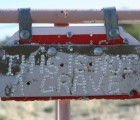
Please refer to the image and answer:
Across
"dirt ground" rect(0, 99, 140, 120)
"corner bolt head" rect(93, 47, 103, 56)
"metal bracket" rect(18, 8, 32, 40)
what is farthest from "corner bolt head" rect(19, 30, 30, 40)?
"dirt ground" rect(0, 99, 140, 120)

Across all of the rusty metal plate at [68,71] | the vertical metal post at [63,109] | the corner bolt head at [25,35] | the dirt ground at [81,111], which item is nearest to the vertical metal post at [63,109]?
the vertical metal post at [63,109]

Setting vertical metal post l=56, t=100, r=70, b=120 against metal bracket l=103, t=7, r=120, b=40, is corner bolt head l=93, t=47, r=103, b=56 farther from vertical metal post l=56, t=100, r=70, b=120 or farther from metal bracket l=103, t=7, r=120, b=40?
vertical metal post l=56, t=100, r=70, b=120

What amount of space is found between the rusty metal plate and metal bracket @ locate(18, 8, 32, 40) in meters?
0.04

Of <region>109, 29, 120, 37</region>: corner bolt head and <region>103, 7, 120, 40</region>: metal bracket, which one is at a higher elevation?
<region>103, 7, 120, 40</region>: metal bracket

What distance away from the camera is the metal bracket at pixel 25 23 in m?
1.52

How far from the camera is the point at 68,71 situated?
149 centimetres

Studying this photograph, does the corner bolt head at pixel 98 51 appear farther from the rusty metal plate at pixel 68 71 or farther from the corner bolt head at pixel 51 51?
the corner bolt head at pixel 51 51

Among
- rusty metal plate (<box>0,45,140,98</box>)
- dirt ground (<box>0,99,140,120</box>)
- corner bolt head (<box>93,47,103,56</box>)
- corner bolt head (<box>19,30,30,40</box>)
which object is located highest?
corner bolt head (<box>19,30,30,40</box>)

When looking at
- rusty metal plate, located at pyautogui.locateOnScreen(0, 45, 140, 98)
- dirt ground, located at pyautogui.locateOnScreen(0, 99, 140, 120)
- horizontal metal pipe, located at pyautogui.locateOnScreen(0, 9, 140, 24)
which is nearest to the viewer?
rusty metal plate, located at pyautogui.locateOnScreen(0, 45, 140, 98)

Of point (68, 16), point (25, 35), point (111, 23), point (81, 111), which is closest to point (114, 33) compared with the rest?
point (111, 23)

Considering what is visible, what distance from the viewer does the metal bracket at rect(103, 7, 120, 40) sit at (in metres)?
1.54

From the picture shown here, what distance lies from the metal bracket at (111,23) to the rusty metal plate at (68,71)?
0.14ft

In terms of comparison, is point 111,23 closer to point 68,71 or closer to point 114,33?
point 114,33

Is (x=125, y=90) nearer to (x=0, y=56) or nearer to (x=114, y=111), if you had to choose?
(x=0, y=56)
